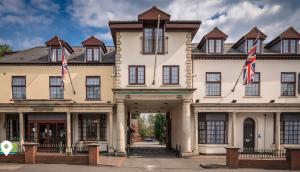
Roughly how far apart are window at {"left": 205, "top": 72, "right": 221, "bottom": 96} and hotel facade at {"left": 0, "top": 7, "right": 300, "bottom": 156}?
88 millimetres

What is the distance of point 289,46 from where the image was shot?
24875mm

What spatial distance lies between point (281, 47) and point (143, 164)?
53.6 ft

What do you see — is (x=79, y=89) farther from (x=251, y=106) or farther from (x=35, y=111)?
(x=251, y=106)

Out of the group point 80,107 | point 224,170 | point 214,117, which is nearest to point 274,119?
point 214,117

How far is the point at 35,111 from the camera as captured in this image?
23516 mm

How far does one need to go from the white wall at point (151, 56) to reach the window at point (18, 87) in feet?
30.9

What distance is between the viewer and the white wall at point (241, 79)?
24.4 meters

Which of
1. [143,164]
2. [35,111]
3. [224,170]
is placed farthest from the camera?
[35,111]

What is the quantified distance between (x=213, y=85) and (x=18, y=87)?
17.8 metres

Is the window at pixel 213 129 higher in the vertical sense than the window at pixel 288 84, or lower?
lower

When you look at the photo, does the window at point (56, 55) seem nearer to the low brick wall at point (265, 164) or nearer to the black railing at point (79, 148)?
the black railing at point (79, 148)

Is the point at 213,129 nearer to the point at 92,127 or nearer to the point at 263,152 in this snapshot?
the point at 263,152

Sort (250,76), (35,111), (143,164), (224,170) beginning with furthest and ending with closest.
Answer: (35,111)
(250,76)
(143,164)
(224,170)

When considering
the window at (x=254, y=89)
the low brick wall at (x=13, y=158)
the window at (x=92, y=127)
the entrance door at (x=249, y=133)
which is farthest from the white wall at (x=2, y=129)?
the window at (x=254, y=89)
